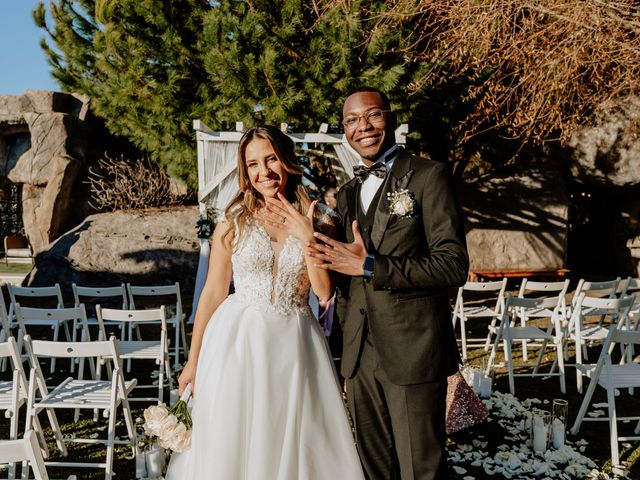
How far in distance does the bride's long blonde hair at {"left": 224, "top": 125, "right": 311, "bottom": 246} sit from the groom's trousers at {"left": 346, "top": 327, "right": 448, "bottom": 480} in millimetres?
752

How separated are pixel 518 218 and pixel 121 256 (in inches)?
368

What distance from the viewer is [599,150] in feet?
39.8

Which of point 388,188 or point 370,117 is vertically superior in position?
point 370,117

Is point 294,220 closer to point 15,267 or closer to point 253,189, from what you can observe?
point 253,189

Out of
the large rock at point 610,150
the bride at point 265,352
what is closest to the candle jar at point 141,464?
the bride at point 265,352

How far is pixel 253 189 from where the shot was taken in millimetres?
2510

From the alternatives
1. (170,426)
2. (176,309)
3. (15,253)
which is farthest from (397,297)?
(15,253)

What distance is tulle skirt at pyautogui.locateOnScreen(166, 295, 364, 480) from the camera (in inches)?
87.2

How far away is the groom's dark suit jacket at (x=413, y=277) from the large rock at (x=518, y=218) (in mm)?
10938

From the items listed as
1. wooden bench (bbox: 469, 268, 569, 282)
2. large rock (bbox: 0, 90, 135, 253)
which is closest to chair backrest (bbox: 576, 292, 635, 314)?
wooden bench (bbox: 469, 268, 569, 282)

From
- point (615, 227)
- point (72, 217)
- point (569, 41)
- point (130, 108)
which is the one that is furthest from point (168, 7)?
point (615, 227)

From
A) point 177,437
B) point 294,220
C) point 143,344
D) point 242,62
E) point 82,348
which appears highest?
point 242,62

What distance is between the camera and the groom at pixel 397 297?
204cm

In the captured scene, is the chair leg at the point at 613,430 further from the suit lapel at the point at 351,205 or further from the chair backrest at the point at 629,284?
the chair backrest at the point at 629,284
